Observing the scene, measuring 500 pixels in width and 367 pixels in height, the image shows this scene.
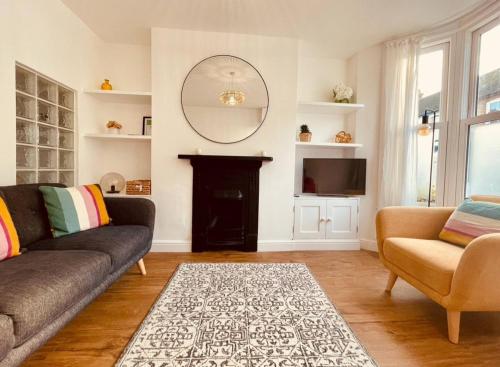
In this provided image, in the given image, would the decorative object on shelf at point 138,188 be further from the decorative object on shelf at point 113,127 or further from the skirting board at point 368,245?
the skirting board at point 368,245

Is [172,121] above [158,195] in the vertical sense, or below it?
above

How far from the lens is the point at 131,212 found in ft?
7.27

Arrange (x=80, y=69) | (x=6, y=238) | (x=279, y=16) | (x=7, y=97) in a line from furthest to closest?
(x=80, y=69) < (x=279, y=16) < (x=7, y=97) < (x=6, y=238)

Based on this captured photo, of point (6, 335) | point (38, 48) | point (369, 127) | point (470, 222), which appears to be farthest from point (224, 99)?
point (6, 335)

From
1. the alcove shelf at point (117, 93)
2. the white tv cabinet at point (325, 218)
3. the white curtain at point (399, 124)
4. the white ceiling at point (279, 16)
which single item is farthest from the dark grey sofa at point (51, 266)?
the white curtain at point (399, 124)

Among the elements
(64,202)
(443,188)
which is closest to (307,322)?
(64,202)

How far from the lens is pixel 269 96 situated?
2975 mm

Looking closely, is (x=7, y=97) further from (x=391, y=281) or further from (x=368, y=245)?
(x=368, y=245)

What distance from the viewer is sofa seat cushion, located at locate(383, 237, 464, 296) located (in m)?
1.43

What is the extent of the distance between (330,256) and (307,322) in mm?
1452

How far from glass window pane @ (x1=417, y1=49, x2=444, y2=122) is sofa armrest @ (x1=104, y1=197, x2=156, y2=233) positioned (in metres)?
3.19

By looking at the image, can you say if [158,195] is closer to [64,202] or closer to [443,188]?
[64,202]

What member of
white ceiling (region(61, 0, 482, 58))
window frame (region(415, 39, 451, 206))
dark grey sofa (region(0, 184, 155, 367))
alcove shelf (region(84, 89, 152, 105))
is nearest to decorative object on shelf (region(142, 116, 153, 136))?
alcove shelf (region(84, 89, 152, 105))

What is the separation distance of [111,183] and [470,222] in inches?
133
